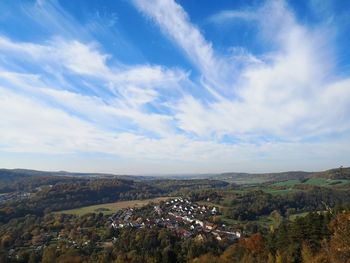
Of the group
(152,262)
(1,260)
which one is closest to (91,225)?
(1,260)

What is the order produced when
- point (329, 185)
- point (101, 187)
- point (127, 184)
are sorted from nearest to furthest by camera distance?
1. point (329, 185)
2. point (101, 187)
3. point (127, 184)

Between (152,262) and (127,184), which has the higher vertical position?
(127,184)

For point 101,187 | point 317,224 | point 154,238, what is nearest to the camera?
point 317,224

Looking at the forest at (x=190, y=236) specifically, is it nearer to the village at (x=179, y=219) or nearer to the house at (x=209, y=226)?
the village at (x=179, y=219)

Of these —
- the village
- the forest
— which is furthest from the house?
the forest

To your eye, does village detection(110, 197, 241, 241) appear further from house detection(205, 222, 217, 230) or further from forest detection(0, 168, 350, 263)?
forest detection(0, 168, 350, 263)

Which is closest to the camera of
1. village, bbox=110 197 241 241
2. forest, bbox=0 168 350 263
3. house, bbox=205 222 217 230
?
forest, bbox=0 168 350 263

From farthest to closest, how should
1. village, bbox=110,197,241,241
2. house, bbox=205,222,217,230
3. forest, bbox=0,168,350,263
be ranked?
1. house, bbox=205,222,217,230
2. village, bbox=110,197,241,241
3. forest, bbox=0,168,350,263

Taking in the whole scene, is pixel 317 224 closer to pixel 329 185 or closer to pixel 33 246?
pixel 33 246

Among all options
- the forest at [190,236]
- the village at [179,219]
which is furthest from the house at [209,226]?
the forest at [190,236]
